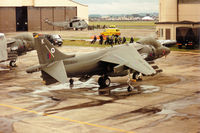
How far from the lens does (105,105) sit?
71.1 ft

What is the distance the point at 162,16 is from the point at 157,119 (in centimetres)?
4485

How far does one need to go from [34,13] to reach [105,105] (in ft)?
259

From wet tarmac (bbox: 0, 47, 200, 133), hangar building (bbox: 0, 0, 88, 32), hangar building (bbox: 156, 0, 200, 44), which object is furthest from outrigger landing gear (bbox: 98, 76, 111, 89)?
hangar building (bbox: 0, 0, 88, 32)

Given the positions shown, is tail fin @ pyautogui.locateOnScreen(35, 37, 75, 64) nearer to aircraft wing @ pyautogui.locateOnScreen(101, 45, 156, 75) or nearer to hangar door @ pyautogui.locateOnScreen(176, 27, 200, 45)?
aircraft wing @ pyautogui.locateOnScreen(101, 45, 156, 75)

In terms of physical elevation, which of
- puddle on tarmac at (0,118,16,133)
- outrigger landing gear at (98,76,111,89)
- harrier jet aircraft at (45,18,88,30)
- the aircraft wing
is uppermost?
harrier jet aircraft at (45,18,88,30)

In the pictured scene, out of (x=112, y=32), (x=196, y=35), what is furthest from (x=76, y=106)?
(x=112, y=32)

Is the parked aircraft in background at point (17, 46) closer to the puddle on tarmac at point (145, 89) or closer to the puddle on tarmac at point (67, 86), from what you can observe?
the puddle on tarmac at point (67, 86)

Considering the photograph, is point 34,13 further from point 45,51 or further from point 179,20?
point 45,51

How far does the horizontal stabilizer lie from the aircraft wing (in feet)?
10.8

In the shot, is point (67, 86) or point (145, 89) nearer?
point (145, 89)

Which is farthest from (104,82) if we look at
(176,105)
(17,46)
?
(17,46)

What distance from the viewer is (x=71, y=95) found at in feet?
81.0

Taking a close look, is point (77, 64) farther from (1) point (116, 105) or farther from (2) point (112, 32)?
(2) point (112, 32)

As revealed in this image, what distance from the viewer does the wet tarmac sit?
17516 mm
